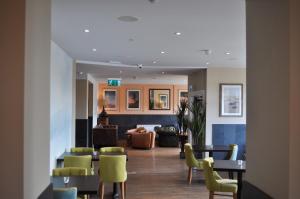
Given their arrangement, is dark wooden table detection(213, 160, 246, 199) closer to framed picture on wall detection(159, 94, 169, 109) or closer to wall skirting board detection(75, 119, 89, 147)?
wall skirting board detection(75, 119, 89, 147)

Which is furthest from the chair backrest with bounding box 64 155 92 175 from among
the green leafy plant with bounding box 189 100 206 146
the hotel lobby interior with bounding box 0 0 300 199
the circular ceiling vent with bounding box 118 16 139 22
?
the green leafy plant with bounding box 189 100 206 146

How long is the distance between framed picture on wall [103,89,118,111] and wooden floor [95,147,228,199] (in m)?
5.55

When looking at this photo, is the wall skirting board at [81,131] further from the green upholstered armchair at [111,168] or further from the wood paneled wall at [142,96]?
the green upholstered armchair at [111,168]

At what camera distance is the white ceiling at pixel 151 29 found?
359 cm
